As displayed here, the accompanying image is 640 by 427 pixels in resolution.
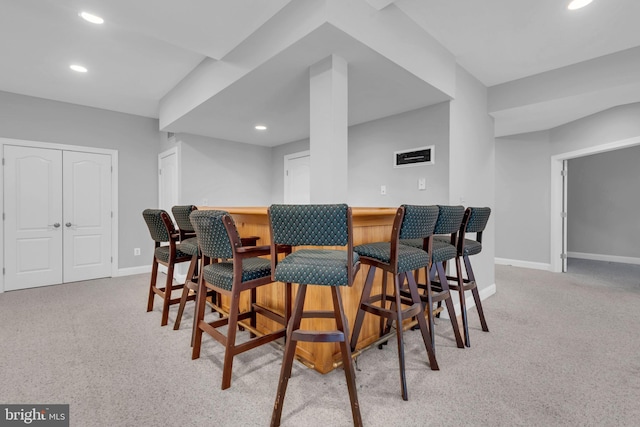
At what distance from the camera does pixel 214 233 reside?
178 cm

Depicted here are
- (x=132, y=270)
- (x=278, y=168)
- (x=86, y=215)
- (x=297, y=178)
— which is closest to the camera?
(x=86, y=215)

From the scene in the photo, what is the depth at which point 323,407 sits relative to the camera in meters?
1.60

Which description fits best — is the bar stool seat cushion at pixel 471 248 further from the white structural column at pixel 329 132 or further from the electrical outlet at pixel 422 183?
the white structural column at pixel 329 132

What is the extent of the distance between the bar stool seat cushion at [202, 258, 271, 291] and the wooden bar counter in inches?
13.2

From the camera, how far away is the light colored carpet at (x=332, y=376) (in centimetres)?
155

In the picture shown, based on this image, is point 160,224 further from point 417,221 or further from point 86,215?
point 86,215

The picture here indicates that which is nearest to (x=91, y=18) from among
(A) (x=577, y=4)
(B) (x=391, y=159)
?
(B) (x=391, y=159)

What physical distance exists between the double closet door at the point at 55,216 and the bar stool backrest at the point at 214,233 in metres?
3.61

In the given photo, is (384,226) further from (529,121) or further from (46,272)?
(46,272)

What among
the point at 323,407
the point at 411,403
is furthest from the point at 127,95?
the point at 411,403

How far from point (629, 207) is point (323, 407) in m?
6.96

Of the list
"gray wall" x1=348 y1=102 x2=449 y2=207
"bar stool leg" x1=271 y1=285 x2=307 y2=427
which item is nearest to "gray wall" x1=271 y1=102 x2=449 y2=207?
"gray wall" x1=348 y1=102 x2=449 y2=207

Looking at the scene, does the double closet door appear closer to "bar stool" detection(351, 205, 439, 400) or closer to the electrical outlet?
"bar stool" detection(351, 205, 439, 400)

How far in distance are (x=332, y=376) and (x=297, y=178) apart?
3733mm
